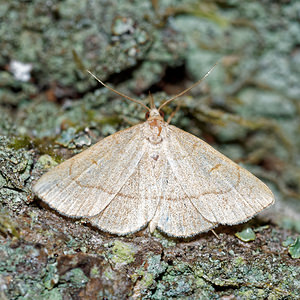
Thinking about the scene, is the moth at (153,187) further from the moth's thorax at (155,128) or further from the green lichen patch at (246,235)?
the green lichen patch at (246,235)

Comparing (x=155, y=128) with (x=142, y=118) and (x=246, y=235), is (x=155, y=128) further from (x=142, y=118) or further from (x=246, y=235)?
(x=246, y=235)

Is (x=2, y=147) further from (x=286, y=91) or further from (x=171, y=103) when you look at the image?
(x=286, y=91)

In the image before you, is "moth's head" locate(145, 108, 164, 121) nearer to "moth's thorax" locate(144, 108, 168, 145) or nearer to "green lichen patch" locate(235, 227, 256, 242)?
"moth's thorax" locate(144, 108, 168, 145)

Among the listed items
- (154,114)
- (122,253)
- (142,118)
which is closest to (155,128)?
(154,114)

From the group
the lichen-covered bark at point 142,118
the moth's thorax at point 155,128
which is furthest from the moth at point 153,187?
the lichen-covered bark at point 142,118

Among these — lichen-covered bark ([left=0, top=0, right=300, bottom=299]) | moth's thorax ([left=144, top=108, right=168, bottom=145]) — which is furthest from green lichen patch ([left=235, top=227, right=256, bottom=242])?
moth's thorax ([left=144, top=108, right=168, bottom=145])

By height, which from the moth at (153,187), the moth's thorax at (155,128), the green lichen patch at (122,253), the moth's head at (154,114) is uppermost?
the moth's head at (154,114)
